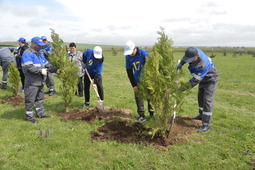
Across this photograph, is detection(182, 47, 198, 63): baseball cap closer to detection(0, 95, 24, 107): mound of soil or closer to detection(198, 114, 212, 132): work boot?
detection(198, 114, 212, 132): work boot

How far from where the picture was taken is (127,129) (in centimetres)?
556

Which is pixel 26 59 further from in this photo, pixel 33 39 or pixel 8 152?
pixel 8 152

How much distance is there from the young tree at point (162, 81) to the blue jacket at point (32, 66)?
11.3ft

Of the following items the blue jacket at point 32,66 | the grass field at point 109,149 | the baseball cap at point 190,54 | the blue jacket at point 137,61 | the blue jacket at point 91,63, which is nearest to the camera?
the grass field at point 109,149

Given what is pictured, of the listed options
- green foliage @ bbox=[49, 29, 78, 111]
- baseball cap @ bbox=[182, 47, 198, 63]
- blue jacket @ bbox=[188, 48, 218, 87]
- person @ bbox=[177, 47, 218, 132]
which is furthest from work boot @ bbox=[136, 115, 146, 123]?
green foliage @ bbox=[49, 29, 78, 111]

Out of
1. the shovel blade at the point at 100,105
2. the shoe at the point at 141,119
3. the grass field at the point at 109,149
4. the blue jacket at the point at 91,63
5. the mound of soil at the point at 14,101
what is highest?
the blue jacket at the point at 91,63

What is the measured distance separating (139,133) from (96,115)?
6.45ft

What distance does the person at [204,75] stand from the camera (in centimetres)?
489

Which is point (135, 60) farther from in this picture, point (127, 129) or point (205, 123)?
point (205, 123)

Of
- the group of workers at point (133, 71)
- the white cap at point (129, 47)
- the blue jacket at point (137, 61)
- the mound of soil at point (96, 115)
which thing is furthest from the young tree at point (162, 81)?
the mound of soil at point (96, 115)

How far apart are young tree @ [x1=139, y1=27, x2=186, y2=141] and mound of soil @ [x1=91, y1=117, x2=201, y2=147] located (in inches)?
19.5

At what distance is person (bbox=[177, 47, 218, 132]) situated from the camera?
16.1ft

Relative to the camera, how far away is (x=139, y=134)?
523 centimetres

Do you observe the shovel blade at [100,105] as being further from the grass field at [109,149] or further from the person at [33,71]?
the person at [33,71]
